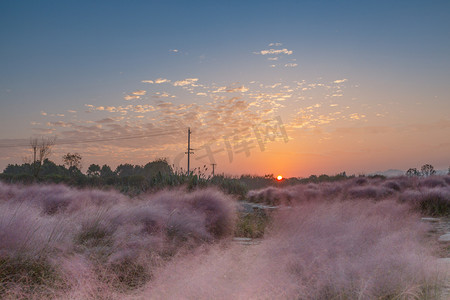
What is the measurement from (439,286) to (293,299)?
1.66m

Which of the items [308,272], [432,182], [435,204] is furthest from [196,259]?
[432,182]

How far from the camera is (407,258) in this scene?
3.76 metres

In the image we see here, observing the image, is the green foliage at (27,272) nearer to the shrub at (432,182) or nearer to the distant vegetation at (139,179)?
the distant vegetation at (139,179)

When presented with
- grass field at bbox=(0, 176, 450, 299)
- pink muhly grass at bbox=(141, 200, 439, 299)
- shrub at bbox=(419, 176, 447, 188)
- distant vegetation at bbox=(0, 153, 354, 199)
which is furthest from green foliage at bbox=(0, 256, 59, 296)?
shrub at bbox=(419, 176, 447, 188)

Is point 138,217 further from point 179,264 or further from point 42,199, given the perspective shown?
point 42,199

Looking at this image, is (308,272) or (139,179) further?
(139,179)

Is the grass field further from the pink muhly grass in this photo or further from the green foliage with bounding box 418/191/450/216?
the green foliage with bounding box 418/191/450/216

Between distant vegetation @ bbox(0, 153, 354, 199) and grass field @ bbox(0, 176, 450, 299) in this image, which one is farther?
distant vegetation @ bbox(0, 153, 354, 199)

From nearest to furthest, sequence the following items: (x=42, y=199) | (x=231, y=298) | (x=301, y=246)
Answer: (x=231, y=298) → (x=301, y=246) → (x=42, y=199)

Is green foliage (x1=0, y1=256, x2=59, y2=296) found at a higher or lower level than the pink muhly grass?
lower

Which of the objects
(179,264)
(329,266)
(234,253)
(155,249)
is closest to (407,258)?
(329,266)

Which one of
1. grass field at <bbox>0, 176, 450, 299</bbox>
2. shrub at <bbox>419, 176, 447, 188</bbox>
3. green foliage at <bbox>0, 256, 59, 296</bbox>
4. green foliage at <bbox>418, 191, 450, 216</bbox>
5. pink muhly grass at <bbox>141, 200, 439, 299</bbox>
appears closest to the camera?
pink muhly grass at <bbox>141, 200, 439, 299</bbox>

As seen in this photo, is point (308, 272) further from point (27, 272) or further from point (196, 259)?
point (27, 272)

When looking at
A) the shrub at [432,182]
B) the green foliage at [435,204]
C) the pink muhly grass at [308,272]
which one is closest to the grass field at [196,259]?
the pink muhly grass at [308,272]
